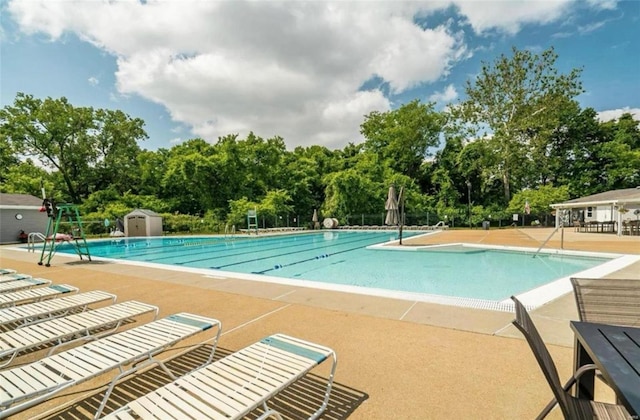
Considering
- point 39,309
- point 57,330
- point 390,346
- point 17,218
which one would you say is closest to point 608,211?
point 390,346

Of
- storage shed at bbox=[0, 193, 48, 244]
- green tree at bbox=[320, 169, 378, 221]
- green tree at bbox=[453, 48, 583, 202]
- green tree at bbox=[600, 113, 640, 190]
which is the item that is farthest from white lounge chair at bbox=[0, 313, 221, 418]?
green tree at bbox=[600, 113, 640, 190]

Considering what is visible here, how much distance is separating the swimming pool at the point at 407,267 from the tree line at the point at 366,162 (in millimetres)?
12344

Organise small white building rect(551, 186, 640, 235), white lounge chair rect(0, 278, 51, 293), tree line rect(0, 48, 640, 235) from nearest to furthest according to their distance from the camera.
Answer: white lounge chair rect(0, 278, 51, 293)
small white building rect(551, 186, 640, 235)
tree line rect(0, 48, 640, 235)

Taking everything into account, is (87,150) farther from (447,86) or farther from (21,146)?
(447,86)

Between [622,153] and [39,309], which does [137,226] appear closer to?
[39,309]

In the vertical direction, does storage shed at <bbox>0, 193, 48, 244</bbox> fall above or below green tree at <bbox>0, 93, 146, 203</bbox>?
below

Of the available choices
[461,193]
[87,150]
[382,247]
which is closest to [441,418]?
[382,247]

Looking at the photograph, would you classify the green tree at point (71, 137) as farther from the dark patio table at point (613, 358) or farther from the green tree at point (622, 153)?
the green tree at point (622, 153)

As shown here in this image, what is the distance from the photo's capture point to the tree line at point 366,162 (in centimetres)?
2666

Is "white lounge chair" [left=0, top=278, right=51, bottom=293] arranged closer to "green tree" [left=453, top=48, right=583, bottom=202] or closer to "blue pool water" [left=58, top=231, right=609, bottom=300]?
"blue pool water" [left=58, top=231, right=609, bottom=300]

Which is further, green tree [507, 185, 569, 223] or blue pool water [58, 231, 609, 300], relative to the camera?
green tree [507, 185, 569, 223]

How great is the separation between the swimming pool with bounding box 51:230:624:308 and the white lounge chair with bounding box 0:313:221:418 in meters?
3.39

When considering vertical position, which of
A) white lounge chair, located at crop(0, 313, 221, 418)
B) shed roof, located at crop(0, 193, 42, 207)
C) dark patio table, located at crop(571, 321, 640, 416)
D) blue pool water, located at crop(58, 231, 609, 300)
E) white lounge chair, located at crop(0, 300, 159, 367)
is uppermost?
shed roof, located at crop(0, 193, 42, 207)

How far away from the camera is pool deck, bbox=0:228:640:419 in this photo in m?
2.12
